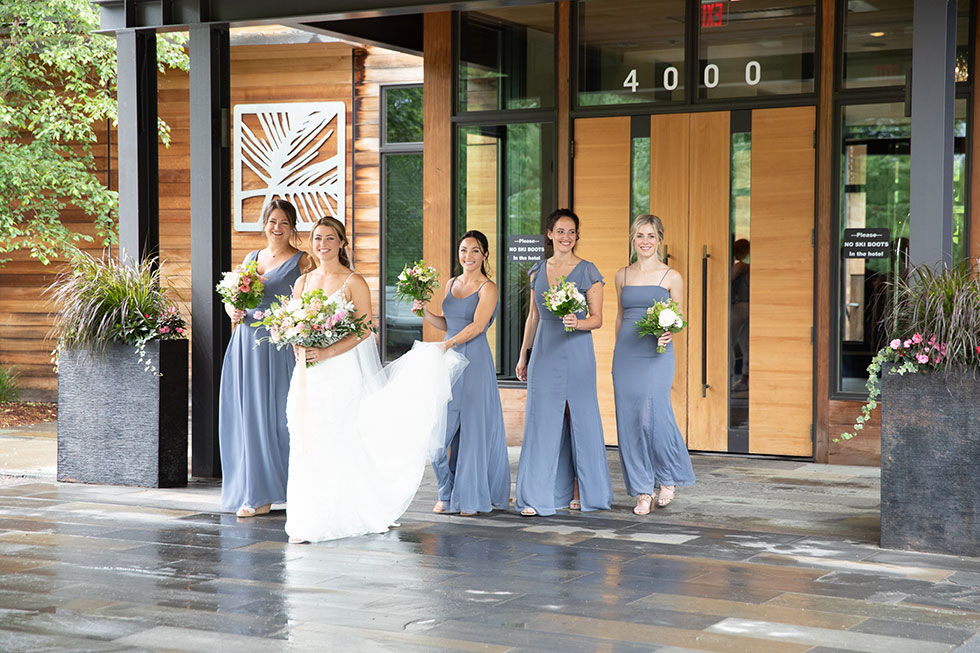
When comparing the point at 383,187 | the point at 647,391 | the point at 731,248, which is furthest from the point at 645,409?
the point at 383,187

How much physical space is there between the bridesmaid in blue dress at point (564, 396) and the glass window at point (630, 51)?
2.72m

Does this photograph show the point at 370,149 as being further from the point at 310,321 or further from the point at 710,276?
the point at 310,321

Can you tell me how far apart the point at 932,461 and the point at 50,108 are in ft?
29.8

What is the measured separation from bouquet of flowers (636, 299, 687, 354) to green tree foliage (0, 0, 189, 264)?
651 centimetres

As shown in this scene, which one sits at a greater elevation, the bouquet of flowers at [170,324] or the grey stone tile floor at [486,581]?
the bouquet of flowers at [170,324]

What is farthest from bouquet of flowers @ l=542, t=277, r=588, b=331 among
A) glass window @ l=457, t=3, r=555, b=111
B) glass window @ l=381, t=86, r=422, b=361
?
glass window @ l=381, t=86, r=422, b=361

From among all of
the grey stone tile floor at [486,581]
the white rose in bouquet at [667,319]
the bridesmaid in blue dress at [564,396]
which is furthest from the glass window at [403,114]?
the white rose in bouquet at [667,319]

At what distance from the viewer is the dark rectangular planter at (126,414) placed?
7727 mm

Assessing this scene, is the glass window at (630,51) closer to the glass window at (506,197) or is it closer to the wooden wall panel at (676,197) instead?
the wooden wall panel at (676,197)

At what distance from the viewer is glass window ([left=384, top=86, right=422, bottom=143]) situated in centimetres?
1218

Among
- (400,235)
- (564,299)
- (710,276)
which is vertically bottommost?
(564,299)

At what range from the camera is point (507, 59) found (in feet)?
32.4

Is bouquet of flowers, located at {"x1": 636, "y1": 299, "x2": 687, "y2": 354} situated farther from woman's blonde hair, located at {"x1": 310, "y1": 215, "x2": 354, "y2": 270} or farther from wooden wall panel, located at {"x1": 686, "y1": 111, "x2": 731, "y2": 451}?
wooden wall panel, located at {"x1": 686, "y1": 111, "x2": 731, "y2": 451}

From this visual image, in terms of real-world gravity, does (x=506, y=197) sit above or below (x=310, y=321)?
above
